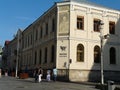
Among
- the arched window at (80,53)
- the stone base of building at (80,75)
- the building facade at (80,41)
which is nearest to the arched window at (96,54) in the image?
the building facade at (80,41)

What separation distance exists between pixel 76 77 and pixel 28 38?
23.8 metres

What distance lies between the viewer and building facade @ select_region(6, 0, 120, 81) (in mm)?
38625

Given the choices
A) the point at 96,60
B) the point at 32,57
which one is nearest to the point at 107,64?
the point at 96,60

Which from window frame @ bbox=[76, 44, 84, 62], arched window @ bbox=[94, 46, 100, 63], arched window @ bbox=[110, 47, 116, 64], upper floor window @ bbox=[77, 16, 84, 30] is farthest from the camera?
arched window @ bbox=[110, 47, 116, 64]

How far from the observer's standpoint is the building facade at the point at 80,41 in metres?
38.6

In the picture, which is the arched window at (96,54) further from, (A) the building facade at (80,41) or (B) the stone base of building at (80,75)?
(B) the stone base of building at (80,75)

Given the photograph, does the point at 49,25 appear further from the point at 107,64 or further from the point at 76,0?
the point at 107,64

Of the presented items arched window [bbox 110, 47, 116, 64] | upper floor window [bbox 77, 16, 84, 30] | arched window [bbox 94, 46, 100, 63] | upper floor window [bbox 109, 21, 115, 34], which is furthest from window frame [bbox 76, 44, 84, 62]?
upper floor window [bbox 109, 21, 115, 34]

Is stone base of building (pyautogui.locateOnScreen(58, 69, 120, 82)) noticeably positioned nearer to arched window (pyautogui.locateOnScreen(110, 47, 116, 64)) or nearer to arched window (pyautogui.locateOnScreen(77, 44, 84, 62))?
arched window (pyautogui.locateOnScreen(77, 44, 84, 62))

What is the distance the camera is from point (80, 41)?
3941 centimetres

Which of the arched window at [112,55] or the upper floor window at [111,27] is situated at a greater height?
the upper floor window at [111,27]

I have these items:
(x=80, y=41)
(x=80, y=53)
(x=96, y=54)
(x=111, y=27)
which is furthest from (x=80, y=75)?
(x=111, y=27)

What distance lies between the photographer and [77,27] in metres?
39.8

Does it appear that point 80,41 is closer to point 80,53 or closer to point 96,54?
point 80,53
